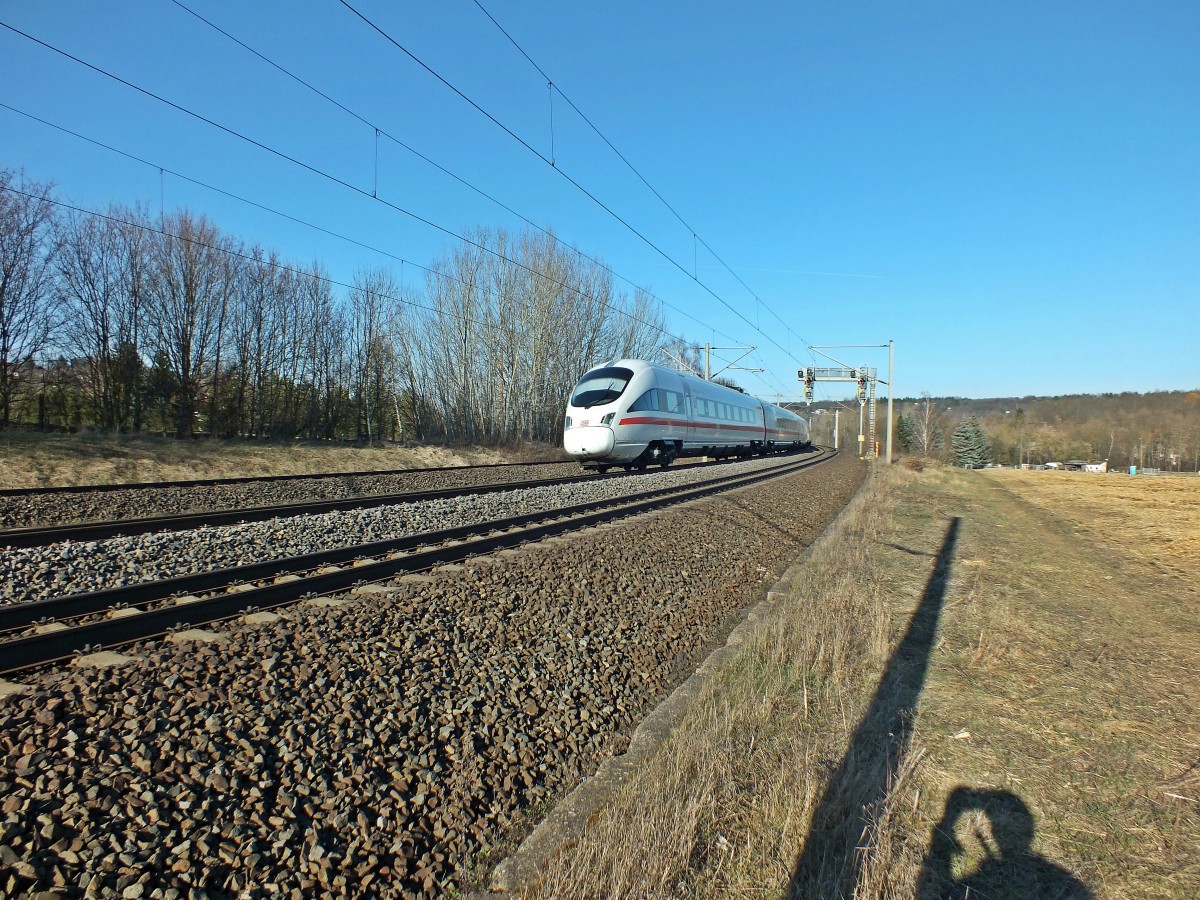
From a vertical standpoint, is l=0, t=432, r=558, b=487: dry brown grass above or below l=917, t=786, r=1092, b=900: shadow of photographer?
above

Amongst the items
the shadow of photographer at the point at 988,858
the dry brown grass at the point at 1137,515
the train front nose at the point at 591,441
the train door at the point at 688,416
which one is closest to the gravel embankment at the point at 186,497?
the train front nose at the point at 591,441

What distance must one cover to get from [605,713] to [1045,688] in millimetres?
3592

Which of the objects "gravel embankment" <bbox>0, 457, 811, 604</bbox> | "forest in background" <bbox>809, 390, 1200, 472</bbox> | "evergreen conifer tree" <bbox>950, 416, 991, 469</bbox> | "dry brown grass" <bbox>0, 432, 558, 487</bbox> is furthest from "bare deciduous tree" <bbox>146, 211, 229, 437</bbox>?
"evergreen conifer tree" <bbox>950, 416, 991, 469</bbox>

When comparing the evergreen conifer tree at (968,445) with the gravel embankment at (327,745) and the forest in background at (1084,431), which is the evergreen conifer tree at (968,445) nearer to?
the forest in background at (1084,431)

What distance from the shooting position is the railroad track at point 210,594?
4.18m

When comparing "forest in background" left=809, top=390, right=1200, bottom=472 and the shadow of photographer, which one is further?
"forest in background" left=809, top=390, right=1200, bottom=472

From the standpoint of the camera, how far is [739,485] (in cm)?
1802

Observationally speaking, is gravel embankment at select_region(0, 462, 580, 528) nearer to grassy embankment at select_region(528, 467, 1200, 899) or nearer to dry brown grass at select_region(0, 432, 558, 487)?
dry brown grass at select_region(0, 432, 558, 487)

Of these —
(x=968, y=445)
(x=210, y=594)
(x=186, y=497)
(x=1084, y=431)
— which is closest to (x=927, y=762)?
(x=210, y=594)

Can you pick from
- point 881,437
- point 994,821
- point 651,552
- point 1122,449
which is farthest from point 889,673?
point 1122,449

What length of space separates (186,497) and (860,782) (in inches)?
484

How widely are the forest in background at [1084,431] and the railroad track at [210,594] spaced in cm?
6553

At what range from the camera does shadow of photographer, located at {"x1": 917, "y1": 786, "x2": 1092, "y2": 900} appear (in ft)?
9.95

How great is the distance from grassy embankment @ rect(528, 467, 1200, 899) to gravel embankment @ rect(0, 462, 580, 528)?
9.90 metres
